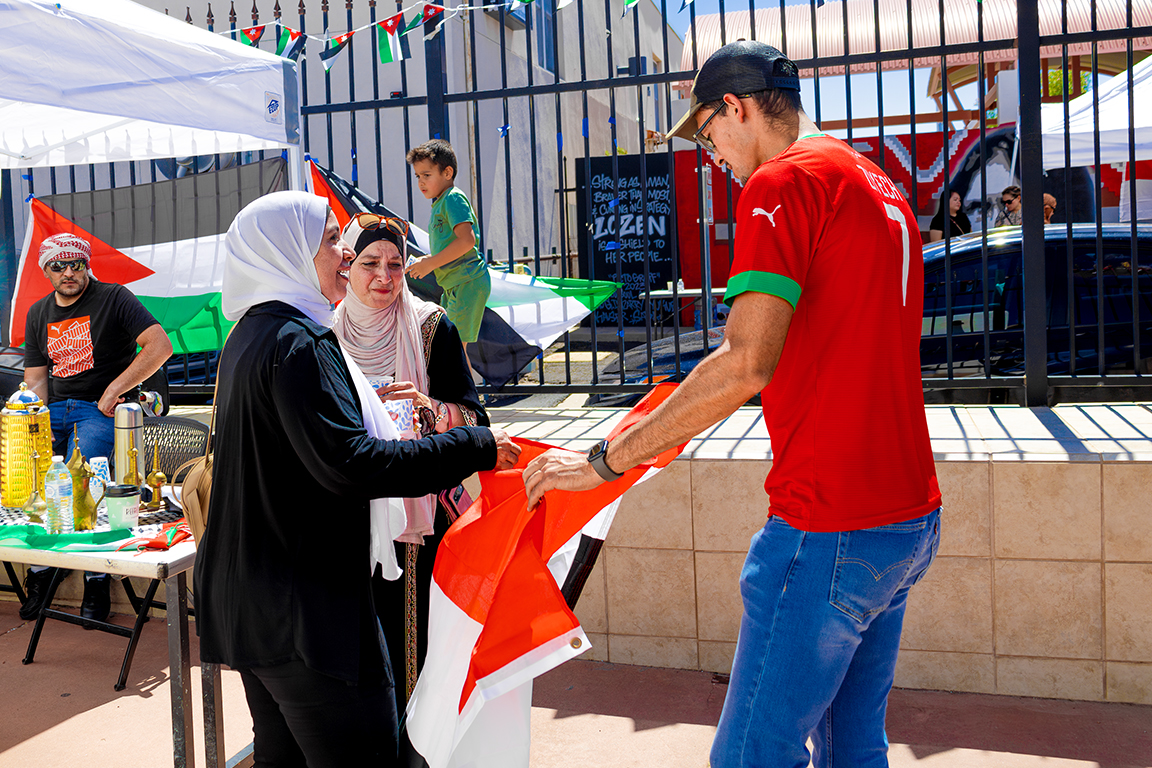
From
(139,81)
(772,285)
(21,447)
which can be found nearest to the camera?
(772,285)

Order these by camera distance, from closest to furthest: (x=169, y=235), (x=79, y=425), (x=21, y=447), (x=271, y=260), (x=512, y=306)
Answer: (x=271, y=260) → (x=21, y=447) → (x=79, y=425) → (x=512, y=306) → (x=169, y=235)

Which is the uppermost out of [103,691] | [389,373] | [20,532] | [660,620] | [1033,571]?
[389,373]

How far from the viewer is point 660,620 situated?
3.89m

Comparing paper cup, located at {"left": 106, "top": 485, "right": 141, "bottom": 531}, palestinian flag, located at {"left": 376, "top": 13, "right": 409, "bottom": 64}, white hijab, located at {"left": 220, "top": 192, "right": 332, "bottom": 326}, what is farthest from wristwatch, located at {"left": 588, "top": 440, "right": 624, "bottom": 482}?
palestinian flag, located at {"left": 376, "top": 13, "right": 409, "bottom": 64}

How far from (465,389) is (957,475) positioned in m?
1.88

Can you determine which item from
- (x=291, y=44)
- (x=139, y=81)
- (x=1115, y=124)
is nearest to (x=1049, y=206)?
(x=1115, y=124)

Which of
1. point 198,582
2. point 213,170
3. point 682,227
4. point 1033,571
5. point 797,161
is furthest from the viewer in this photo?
point 682,227

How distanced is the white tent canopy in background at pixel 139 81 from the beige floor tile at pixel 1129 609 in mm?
3998

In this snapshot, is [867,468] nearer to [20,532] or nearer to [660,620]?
[660,620]

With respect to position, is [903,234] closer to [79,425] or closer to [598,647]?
[598,647]

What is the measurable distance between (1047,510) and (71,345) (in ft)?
15.2

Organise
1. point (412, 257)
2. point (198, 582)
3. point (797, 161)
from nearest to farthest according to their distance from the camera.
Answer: point (797, 161), point (198, 582), point (412, 257)

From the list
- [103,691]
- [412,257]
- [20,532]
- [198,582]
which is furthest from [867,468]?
[412,257]

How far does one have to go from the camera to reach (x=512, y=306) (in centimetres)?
558
